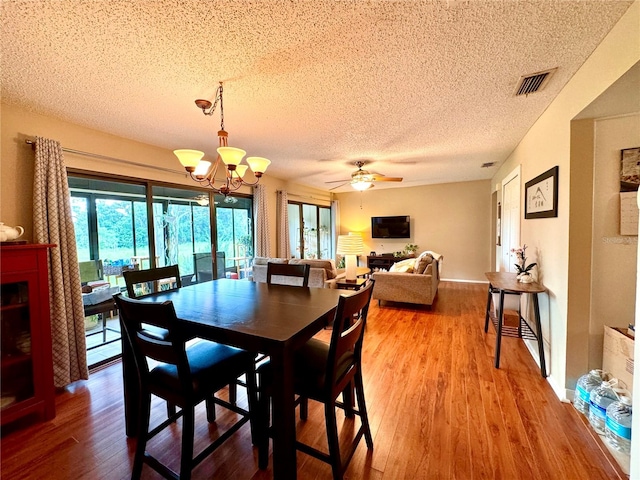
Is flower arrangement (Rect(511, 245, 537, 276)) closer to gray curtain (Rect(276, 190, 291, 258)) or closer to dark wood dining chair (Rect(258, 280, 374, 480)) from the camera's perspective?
dark wood dining chair (Rect(258, 280, 374, 480))

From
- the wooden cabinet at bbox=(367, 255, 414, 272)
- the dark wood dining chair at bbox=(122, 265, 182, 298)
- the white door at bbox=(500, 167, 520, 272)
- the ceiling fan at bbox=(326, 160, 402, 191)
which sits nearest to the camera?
the dark wood dining chair at bbox=(122, 265, 182, 298)

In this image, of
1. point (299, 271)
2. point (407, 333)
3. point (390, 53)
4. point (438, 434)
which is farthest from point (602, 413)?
point (390, 53)

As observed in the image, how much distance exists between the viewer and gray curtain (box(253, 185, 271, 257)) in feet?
15.5

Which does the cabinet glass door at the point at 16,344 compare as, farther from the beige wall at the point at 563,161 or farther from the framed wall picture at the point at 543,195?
the framed wall picture at the point at 543,195

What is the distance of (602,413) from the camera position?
5.46 ft

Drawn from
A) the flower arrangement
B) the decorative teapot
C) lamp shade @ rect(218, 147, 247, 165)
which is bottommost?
the flower arrangement

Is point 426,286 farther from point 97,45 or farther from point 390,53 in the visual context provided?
point 97,45

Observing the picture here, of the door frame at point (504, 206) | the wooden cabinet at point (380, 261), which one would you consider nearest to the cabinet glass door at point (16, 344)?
the door frame at point (504, 206)

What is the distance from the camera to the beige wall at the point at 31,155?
218 cm

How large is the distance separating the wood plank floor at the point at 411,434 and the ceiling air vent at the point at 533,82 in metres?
2.41

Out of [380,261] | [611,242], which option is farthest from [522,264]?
[380,261]

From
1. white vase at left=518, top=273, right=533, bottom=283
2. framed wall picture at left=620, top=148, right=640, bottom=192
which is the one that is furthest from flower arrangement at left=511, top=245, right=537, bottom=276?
framed wall picture at left=620, top=148, right=640, bottom=192

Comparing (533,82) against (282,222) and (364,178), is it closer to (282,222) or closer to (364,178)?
(364,178)

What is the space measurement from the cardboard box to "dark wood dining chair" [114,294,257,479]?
2.35 meters
